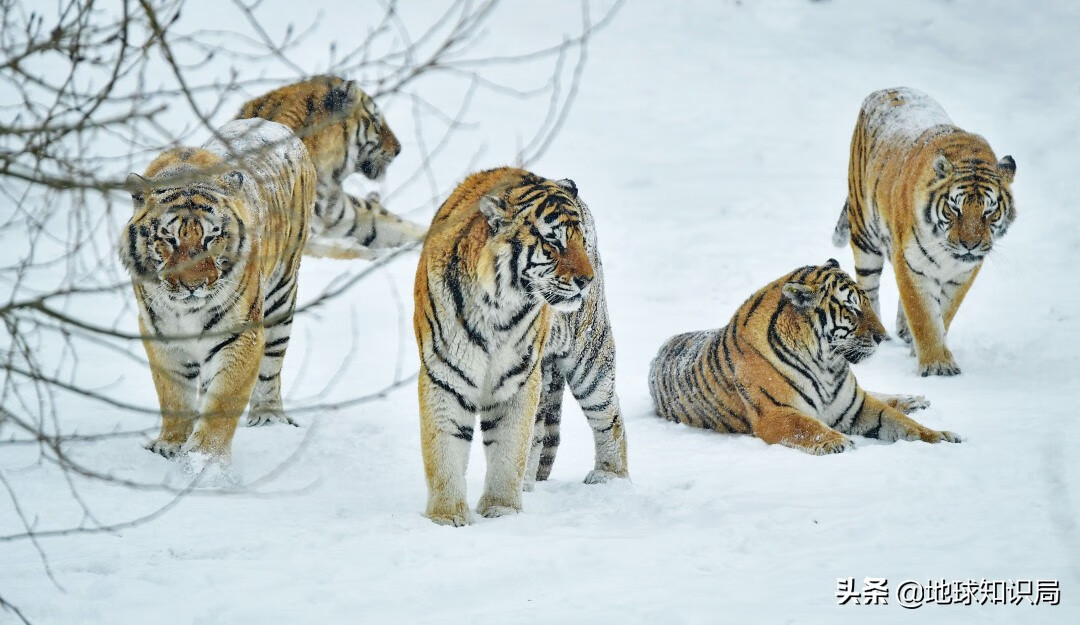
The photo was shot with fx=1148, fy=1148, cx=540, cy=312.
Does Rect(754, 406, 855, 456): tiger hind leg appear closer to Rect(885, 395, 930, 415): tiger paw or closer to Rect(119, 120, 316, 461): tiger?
Rect(885, 395, 930, 415): tiger paw

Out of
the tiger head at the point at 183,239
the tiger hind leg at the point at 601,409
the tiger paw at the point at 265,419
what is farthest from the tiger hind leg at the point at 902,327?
the tiger head at the point at 183,239

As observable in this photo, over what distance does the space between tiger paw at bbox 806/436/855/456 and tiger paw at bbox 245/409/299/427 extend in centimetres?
276

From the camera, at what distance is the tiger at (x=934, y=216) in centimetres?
715

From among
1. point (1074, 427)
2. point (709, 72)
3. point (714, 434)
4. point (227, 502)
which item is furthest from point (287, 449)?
point (709, 72)

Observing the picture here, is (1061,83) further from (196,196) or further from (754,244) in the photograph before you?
(196,196)

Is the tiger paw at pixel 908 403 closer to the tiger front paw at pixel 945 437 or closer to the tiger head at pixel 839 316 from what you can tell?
the tiger head at pixel 839 316

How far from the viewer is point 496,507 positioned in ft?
14.2

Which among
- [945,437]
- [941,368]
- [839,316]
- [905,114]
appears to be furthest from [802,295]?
[905,114]

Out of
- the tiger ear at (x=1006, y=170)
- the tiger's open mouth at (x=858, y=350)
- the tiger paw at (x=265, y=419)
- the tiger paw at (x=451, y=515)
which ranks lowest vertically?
the tiger paw at (x=451, y=515)

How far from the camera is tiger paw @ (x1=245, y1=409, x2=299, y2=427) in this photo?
6.23m

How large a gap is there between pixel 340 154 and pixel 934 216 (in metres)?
3.91

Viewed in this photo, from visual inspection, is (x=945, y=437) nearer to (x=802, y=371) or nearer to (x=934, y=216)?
(x=802, y=371)

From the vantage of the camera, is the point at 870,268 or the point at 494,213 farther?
the point at 870,268

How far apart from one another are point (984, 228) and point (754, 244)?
147 inches
